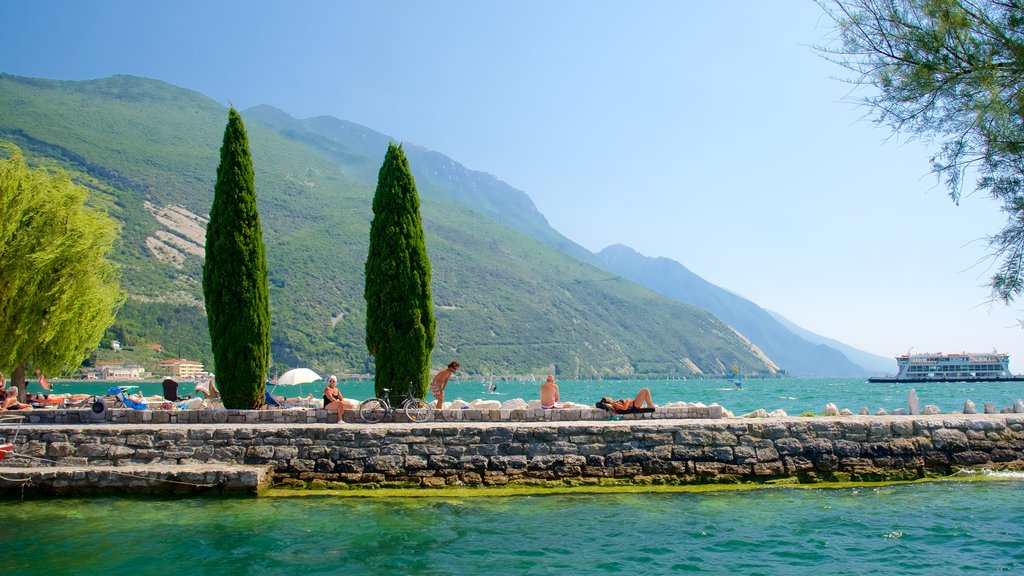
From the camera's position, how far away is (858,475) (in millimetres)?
14289

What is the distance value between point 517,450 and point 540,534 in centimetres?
303

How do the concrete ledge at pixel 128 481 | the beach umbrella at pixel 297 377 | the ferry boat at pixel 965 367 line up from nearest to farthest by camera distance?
the concrete ledge at pixel 128 481
the beach umbrella at pixel 297 377
the ferry boat at pixel 965 367

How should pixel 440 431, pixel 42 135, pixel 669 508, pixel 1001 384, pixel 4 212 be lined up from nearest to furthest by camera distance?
pixel 669 508 → pixel 440 431 → pixel 4 212 → pixel 1001 384 → pixel 42 135

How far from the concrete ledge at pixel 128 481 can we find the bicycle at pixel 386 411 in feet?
10.5

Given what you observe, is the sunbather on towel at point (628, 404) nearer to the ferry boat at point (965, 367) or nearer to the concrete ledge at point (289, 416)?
the concrete ledge at point (289, 416)

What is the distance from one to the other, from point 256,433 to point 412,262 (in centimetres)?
609

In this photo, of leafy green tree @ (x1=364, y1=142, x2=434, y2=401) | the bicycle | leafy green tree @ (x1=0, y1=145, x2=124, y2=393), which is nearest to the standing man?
leafy green tree @ (x1=364, y1=142, x2=434, y2=401)

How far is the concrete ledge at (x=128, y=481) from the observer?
522 inches

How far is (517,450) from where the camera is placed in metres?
13.9

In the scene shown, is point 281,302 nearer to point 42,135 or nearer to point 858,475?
point 42,135

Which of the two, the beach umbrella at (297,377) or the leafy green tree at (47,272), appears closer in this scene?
the leafy green tree at (47,272)

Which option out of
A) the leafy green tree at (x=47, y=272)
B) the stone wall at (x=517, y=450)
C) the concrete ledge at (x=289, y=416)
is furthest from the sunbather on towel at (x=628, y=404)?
the leafy green tree at (x=47, y=272)

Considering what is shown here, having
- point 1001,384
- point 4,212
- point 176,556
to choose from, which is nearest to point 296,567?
point 176,556

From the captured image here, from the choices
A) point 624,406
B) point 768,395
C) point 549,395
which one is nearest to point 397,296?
point 549,395
